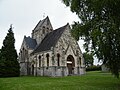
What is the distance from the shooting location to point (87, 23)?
1620cm

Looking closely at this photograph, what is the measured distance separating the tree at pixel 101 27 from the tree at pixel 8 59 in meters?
23.3

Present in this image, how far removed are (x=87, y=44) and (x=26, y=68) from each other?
35.0m

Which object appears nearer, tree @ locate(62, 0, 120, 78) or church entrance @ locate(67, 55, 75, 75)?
tree @ locate(62, 0, 120, 78)

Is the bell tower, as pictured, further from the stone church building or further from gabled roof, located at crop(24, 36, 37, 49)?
gabled roof, located at crop(24, 36, 37, 49)

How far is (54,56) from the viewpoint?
3822 centimetres

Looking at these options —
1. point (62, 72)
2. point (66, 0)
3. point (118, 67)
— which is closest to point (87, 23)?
point (66, 0)

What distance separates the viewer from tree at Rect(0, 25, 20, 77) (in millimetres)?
36531

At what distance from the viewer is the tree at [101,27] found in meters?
13.9

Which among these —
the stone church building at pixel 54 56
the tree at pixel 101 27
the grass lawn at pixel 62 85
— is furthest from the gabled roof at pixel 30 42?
the tree at pixel 101 27

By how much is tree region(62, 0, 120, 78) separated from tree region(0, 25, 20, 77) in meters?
23.3

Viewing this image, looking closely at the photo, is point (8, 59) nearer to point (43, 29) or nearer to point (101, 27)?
point (43, 29)

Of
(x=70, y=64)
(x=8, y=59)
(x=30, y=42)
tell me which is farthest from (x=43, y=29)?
(x=8, y=59)

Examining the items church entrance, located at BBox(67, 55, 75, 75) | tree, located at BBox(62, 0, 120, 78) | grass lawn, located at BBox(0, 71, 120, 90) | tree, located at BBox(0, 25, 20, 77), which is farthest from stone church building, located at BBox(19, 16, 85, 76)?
tree, located at BBox(62, 0, 120, 78)

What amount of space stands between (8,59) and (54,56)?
9421 mm
